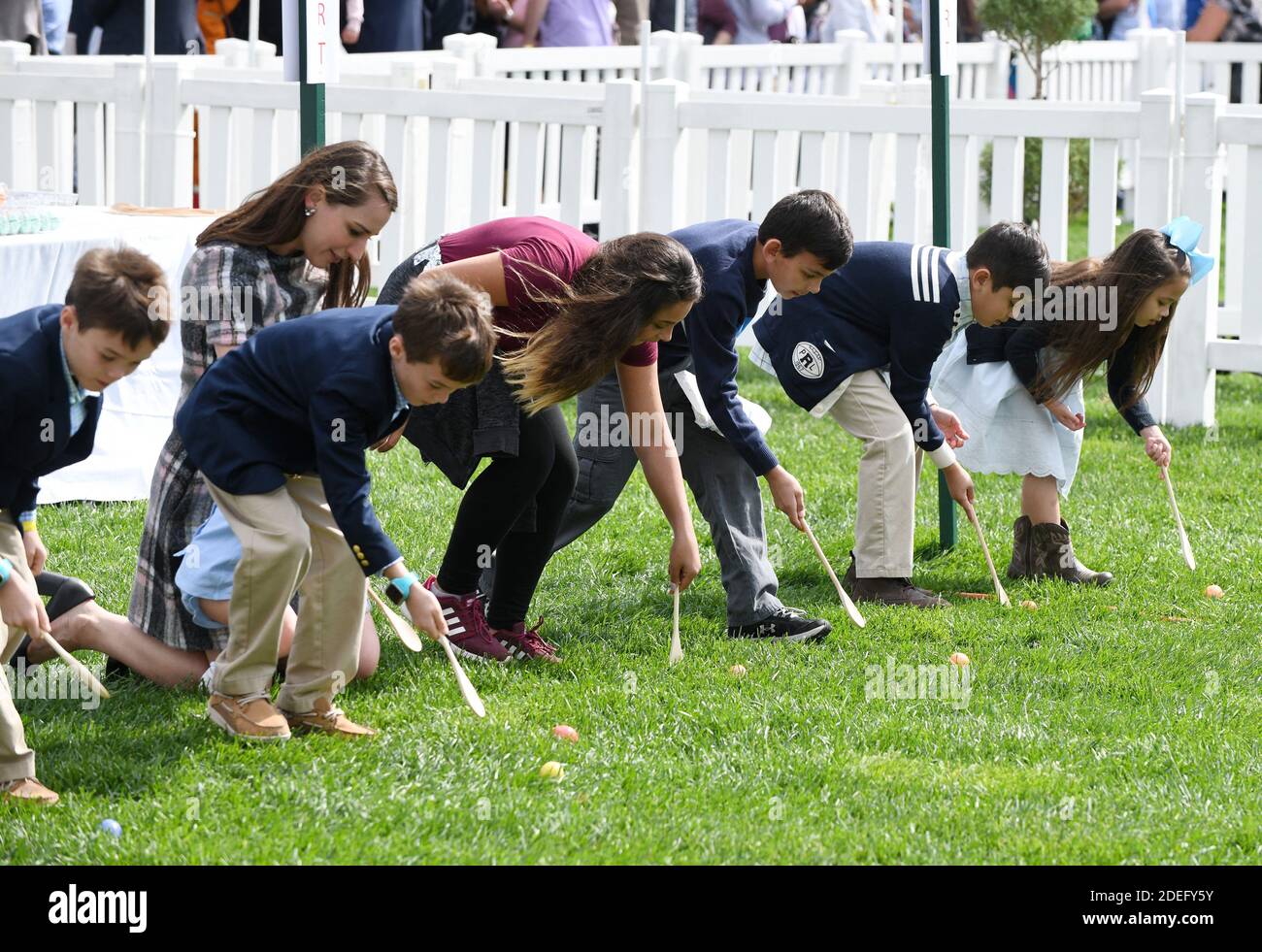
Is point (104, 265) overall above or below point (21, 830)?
above

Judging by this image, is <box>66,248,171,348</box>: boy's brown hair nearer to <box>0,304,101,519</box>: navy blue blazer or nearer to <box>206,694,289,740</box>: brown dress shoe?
<box>0,304,101,519</box>: navy blue blazer

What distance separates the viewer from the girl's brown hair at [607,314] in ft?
13.0

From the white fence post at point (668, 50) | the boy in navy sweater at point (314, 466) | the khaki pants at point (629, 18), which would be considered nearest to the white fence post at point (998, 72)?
the khaki pants at point (629, 18)

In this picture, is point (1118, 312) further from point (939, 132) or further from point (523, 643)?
point (523, 643)

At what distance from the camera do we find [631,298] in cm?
397

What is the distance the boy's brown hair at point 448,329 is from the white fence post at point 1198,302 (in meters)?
4.73

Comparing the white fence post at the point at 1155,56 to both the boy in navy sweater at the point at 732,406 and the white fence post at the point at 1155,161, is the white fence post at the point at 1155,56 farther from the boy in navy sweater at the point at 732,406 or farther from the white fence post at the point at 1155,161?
the boy in navy sweater at the point at 732,406

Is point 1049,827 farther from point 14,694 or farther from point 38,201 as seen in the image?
point 38,201

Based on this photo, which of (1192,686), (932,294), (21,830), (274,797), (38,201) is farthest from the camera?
(38,201)

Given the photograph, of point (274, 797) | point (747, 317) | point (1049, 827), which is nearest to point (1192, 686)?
point (1049, 827)

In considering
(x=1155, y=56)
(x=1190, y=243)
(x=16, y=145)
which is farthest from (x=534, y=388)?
(x=1155, y=56)

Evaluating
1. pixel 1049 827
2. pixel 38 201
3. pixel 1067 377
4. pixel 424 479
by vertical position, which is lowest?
pixel 1049 827

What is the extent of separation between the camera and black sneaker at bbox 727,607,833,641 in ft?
15.6

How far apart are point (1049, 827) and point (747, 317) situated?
1.65 m
